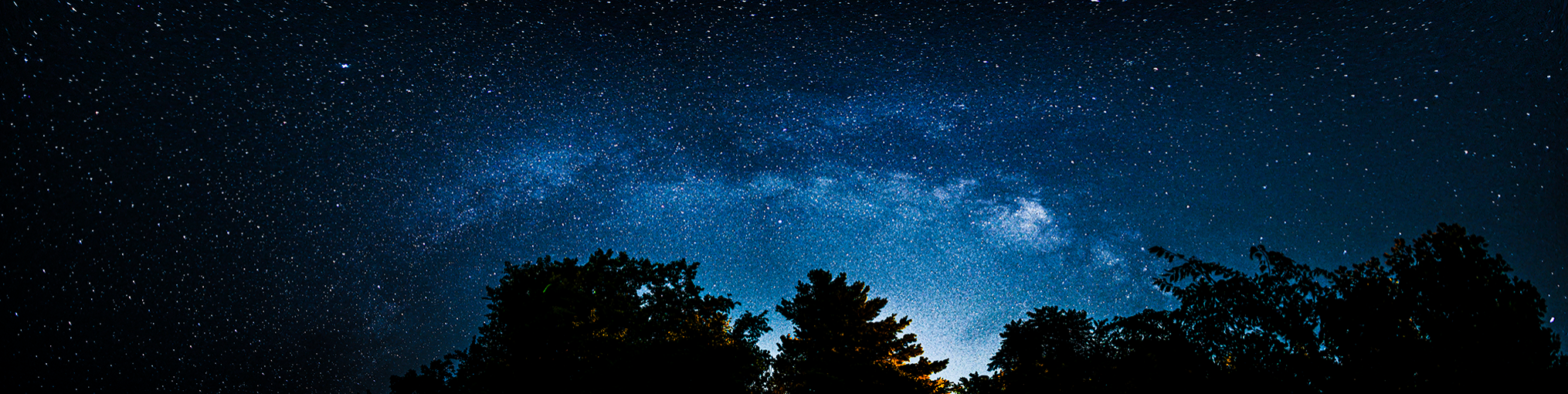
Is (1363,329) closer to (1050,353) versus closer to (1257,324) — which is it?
(1257,324)

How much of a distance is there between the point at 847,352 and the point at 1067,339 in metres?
7.78

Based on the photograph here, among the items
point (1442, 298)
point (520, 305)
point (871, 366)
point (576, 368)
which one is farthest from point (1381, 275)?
point (520, 305)

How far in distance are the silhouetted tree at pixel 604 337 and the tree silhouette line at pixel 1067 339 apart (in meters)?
0.05

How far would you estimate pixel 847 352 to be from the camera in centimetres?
1747

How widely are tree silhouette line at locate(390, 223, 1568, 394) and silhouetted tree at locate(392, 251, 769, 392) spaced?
5 cm

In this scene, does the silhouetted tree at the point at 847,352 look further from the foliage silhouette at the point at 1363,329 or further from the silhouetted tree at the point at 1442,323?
the silhouetted tree at the point at 1442,323

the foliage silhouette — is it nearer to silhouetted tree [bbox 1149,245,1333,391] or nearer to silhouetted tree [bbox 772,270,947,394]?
silhouetted tree [bbox 1149,245,1333,391]

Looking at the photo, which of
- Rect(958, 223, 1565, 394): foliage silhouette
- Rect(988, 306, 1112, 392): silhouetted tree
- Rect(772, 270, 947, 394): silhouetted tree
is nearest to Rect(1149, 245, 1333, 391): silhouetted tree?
Rect(958, 223, 1565, 394): foliage silhouette

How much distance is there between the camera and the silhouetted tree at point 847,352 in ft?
55.1

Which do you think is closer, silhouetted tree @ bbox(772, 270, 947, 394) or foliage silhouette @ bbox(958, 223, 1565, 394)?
foliage silhouette @ bbox(958, 223, 1565, 394)

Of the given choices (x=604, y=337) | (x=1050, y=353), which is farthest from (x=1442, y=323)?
(x=604, y=337)

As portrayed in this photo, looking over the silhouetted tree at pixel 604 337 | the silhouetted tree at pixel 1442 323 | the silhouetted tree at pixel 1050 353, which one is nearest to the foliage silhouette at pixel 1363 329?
the silhouetted tree at pixel 1442 323

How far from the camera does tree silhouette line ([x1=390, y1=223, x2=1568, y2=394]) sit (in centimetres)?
527

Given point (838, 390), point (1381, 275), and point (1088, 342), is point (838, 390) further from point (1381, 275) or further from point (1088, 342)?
point (1381, 275)
